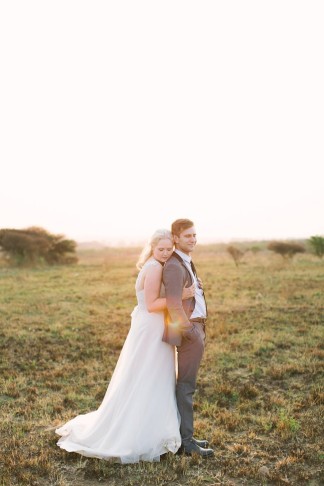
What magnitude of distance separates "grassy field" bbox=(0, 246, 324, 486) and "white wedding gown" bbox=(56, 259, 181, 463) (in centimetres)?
16

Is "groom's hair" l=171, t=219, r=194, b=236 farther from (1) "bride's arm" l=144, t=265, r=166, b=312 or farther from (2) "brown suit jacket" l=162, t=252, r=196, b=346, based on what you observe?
(1) "bride's arm" l=144, t=265, r=166, b=312

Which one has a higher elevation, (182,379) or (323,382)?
(182,379)

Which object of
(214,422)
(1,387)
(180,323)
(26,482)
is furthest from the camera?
(1,387)

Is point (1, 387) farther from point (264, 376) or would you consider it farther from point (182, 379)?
→ point (264, 376)

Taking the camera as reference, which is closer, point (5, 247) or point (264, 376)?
point (264, 376)

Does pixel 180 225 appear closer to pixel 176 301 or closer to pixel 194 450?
pixel 176 301

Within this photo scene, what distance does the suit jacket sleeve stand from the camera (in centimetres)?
538

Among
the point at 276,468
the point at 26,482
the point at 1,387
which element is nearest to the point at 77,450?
the point at 26,482

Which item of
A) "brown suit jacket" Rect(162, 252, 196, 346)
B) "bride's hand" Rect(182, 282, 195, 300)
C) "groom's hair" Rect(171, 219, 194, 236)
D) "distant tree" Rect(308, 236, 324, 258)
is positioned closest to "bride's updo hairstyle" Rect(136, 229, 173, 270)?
"groom's hair" Rect(171, 219, 194, 236)

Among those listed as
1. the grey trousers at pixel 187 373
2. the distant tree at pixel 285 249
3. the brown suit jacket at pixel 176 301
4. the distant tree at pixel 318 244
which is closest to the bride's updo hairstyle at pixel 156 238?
the brown suit jacket at pixel 176 301

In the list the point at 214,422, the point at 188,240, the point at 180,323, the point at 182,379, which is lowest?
the point at 214,422

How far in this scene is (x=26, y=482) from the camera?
16.9 ft

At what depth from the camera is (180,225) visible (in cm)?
568

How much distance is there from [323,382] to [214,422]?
2691 millimetres
